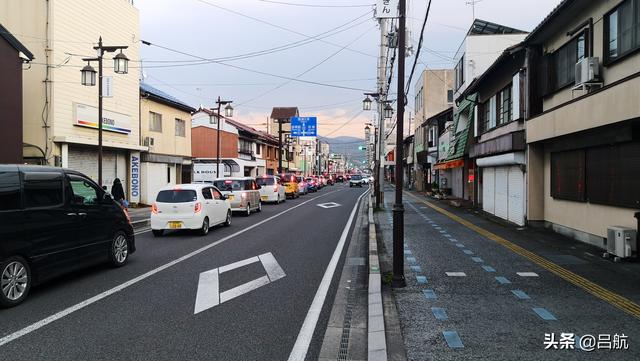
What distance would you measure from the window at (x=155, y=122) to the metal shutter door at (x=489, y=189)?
61.9 feet

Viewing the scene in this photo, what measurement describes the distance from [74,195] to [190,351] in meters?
4.47

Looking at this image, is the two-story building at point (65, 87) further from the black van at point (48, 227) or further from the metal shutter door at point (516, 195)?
the metal shutter door at point (516, 195)

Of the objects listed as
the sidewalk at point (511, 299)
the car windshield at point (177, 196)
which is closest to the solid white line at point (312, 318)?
the sidewalk at point (511, 299)

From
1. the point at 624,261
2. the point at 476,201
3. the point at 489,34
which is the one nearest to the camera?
the point at 624,261

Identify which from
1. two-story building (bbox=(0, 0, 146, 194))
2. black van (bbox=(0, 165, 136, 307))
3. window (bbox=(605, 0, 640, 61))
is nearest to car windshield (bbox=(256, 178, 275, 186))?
two-story building (bbox=(0, 0, 146, 194))

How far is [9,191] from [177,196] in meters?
7.54

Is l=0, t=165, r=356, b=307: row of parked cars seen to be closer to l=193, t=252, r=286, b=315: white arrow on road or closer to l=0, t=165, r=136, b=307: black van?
l=0, t=165, r=136, b=307: black van

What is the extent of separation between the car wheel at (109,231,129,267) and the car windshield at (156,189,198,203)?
457 cm

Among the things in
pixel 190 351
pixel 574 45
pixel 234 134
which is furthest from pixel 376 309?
pixel 234 134

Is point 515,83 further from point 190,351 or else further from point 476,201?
point 190,351

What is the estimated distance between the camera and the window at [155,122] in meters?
27.2

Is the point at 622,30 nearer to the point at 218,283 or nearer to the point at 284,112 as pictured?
the point at 218,283

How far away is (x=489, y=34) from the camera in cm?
2731

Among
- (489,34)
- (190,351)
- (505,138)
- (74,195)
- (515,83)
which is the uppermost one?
(489,34)
